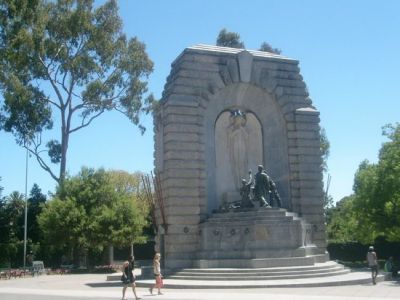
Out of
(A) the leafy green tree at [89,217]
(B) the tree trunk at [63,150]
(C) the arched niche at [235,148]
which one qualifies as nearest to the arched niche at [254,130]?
(C) the arched niche at [235,148]

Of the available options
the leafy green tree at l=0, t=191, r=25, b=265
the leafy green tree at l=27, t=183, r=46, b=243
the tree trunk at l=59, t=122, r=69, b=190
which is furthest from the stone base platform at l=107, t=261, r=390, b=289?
the leafy green tree at l=27, t=183, r=46, b=243

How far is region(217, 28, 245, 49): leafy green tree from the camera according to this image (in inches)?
2056

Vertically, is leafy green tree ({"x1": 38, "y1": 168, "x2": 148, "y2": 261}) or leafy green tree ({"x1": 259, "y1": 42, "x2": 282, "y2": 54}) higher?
leafy green tree ({"x1": 259, "y1": 42, "x2": 282, "y2": 54})

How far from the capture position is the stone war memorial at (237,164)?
24.7 metres

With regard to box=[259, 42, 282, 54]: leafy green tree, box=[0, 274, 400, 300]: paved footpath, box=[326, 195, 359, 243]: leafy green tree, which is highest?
box=[259, 42, 282, 54]: leafy green tree

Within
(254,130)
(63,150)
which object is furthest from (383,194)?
(63,150)

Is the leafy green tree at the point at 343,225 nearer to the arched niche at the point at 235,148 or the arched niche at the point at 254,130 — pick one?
the arched niche at the point at 254,130

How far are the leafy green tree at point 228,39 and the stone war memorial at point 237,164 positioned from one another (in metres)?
22.8

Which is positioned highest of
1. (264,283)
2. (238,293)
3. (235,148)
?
(235,148)

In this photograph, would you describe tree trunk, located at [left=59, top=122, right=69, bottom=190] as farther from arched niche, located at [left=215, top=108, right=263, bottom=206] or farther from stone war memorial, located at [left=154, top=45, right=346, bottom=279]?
arched niche, located at [left=215, top=108, right=263, bottom=206]

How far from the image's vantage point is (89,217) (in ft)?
120

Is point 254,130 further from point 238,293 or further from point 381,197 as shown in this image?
point 238,293

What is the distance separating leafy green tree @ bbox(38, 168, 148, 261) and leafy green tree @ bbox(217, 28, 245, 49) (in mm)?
20782

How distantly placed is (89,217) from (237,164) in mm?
13077
